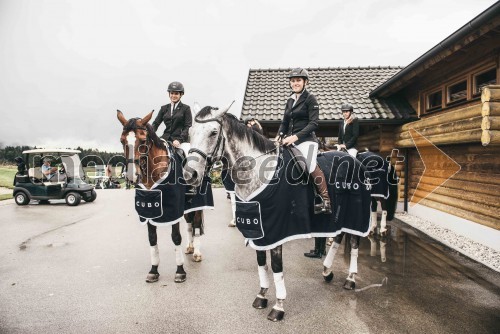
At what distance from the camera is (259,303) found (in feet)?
12.2

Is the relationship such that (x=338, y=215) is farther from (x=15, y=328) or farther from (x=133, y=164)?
(x=15, y=328)

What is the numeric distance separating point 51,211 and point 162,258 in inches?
348

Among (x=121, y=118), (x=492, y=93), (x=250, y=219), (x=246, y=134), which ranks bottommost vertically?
(x=250, y=219)

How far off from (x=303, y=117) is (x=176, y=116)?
2.69m

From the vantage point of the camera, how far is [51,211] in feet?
37.8

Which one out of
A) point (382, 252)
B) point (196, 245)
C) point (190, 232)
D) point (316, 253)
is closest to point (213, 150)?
point (196, 245)

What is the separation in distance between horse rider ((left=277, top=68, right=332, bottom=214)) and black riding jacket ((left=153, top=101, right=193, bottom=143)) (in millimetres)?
2216

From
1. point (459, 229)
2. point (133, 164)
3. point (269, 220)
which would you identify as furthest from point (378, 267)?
point (133, 164)

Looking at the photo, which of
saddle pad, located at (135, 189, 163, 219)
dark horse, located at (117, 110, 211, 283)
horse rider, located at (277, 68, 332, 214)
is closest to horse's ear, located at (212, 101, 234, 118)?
horse rider, located at (277, 68, 332, 214)

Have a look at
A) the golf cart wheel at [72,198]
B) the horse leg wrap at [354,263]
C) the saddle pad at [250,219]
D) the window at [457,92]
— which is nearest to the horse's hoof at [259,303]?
the saddle pad at [250,219]

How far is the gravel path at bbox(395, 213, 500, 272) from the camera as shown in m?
5.44

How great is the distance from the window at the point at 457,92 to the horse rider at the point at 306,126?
5.71 meters

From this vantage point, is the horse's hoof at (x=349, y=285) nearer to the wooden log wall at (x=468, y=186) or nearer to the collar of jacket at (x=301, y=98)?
the collar of jacket at (x=301, y=98)

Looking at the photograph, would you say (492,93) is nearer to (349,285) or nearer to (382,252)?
(382,252)
